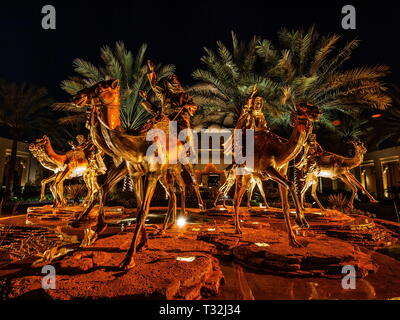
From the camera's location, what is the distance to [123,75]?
690 inches

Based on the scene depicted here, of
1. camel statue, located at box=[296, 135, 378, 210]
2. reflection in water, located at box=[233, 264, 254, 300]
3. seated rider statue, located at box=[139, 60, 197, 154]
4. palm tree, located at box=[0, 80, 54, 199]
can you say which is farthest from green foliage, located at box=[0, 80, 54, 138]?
reflection in water, located at box=[233, 264, 254, 300]

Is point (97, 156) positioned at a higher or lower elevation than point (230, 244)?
higher

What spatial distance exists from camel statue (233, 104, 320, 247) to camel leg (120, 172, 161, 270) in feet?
8.41

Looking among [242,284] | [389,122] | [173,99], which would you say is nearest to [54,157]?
[173,99]

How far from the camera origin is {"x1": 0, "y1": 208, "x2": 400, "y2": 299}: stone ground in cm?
252

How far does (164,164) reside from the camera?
3.97m

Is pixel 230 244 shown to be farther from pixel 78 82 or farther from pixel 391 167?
pixel 391 167

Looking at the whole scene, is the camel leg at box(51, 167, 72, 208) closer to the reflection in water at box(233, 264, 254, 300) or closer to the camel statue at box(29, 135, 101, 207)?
the camel statue at box(29, 135, 101, 207)

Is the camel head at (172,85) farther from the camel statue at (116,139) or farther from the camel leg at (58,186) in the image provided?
the camel leg at (58,186)

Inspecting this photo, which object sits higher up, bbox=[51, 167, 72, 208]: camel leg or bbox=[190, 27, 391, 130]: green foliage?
bbox=[190, 27, 391, 130]: green foliage

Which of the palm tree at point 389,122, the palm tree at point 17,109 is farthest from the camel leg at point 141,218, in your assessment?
the palm tree at point 389,122

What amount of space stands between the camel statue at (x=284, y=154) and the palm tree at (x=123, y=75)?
12551 millimetres
